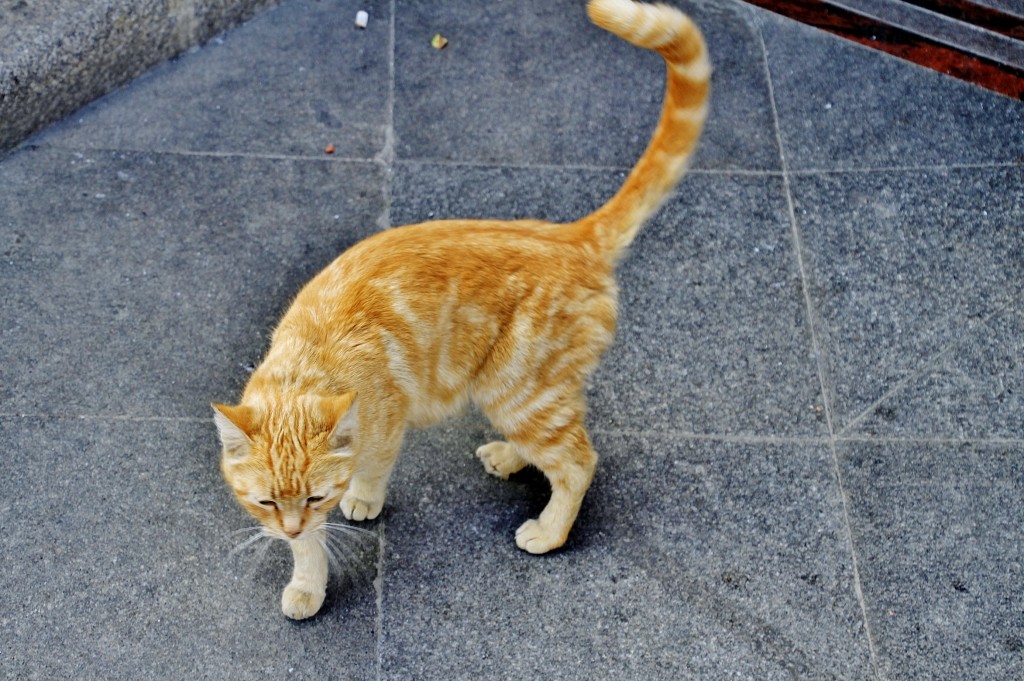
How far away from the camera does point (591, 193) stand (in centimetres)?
494

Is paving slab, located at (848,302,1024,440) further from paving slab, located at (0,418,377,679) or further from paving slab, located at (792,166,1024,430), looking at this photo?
paving slab, located at (0,418,377,679)

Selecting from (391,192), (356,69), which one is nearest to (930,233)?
(391,192)

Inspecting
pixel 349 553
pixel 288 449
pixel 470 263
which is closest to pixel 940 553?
pixel 470 263

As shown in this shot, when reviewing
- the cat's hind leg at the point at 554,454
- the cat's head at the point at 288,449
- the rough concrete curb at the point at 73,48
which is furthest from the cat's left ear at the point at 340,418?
the rough concrete curb at the point at 73,48

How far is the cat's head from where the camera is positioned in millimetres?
2973

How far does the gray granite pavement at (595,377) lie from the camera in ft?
11.9

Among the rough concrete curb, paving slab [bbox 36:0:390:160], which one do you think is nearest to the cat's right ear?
paving slab [bbox 36:0:390:160]

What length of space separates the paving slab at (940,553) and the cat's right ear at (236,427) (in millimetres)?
2355

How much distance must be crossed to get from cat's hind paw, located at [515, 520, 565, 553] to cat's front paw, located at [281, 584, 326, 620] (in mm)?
772

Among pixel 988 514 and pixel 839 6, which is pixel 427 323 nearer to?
pixel 988 514

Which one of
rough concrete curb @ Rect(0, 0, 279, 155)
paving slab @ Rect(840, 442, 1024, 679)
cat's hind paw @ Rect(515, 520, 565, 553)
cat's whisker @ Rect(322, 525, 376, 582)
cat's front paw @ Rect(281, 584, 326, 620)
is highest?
rough concrete curb @ Rect(0, 0, 279, 155)

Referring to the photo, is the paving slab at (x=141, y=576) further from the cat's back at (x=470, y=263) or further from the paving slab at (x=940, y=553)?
the paving slab at (x=940, y=553)

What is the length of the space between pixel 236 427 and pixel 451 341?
827mm

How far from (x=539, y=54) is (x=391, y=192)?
4.40 feet
